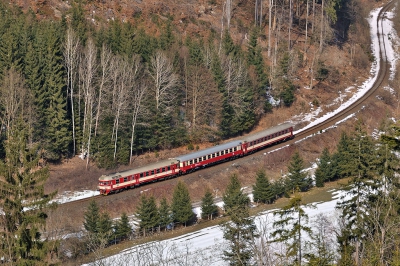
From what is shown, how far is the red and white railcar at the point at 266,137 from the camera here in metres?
67.1

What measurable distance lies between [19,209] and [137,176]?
29651 mm

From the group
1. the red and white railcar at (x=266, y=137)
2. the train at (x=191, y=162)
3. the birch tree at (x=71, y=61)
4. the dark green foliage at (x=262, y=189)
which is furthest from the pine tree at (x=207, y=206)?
the birch tree at (x=71, y=61)

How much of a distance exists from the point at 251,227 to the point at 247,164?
107ft

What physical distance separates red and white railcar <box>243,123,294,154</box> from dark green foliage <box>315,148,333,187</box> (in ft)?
24.2

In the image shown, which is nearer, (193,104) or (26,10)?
(193,104)

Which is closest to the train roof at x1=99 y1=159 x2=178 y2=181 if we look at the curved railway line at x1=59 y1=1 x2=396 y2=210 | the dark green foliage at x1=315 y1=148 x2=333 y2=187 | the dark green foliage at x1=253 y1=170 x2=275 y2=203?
the curved railway line at x1=59 y1=1 x2=396 y2=210

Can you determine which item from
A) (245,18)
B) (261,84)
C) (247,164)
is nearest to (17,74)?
(247,164)

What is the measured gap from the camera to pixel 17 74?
59.5m

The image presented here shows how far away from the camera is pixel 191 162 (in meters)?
61.7

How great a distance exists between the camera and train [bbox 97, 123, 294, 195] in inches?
2235

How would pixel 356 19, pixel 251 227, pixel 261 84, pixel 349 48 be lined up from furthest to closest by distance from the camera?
pixel 356 19, pixel 349 48, pixel 261 84, pixel 251 227

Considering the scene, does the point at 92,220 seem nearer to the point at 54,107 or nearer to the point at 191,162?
the point at 191,162

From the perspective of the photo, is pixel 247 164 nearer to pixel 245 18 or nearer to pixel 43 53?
pixel 43 53

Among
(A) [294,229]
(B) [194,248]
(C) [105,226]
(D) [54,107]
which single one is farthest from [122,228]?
(A) [294,229]
